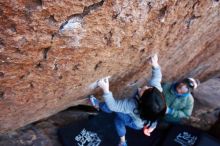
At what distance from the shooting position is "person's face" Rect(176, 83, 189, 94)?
Result: 408 centimetres

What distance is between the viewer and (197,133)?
5051 mm

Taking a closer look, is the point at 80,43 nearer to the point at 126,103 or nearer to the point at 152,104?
the point at 152,104

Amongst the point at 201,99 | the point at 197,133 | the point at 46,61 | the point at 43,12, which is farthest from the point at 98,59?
the point at 201,99

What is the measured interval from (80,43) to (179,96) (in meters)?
2.16

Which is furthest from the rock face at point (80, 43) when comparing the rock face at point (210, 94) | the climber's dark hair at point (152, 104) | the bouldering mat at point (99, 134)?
the rock face at point (210, 94)

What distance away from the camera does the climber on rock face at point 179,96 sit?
412 centimetres

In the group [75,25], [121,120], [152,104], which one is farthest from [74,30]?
[121,120]

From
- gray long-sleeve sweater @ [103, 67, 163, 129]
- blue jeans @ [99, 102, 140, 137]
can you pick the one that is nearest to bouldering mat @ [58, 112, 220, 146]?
blue jeans @ [99, 102, 140, 137]

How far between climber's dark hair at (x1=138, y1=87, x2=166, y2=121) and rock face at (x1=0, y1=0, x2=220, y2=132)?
0.42 m

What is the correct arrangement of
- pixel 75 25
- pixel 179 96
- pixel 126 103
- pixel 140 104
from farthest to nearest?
pixel 179 96, pixel 126 103, pixel 140 104, pixel 75 25

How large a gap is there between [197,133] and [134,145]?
3.44 ft

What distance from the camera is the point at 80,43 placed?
2.45 meters

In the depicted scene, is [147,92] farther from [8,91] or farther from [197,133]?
[197,133]

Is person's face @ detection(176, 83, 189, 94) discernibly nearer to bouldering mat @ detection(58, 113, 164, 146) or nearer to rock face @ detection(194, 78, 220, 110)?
bouldering mat @ detection(58, 113, 164, 146)
